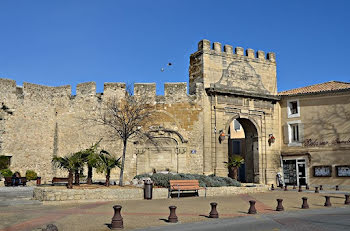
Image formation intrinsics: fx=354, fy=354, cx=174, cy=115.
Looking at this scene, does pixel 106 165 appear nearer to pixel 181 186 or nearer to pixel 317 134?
pixel 181 186

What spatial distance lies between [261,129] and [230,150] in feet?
33.6

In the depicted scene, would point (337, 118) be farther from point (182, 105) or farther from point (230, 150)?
point (230, 150)

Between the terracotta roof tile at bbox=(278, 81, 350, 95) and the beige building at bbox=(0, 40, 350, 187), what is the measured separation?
133mm

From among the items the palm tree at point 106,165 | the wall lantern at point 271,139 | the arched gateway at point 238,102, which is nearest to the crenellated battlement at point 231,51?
the arched gateway at point 238,102

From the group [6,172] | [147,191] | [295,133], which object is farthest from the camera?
[295,133]

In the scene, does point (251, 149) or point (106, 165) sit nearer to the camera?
point (106, 165)

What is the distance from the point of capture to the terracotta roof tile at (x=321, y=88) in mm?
23734

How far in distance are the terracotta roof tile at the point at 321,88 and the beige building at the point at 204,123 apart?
0.44 ft

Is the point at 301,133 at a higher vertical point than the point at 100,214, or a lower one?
higher

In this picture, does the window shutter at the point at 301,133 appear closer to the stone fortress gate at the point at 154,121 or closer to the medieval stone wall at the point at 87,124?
the stone fortress gate at the point at 154,121

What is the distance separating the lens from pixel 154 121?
2167cm

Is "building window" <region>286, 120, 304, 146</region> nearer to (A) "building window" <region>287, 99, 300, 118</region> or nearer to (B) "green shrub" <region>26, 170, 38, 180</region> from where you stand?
(A) "building window" <region>287, 99, 300, 118</region>

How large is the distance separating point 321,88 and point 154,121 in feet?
39.1

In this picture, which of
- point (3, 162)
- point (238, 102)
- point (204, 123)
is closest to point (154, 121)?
point (204, 123)
